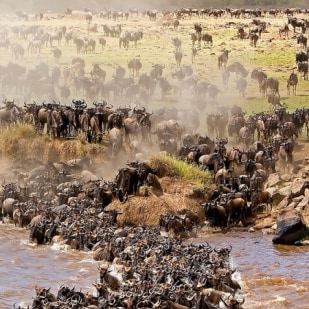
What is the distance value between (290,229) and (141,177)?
4.53 meters

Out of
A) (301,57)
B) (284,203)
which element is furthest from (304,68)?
(284,203)

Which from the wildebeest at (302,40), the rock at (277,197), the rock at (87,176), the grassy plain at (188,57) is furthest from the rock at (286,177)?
the wildebeest at (302,40)

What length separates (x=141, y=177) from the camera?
21219 mm

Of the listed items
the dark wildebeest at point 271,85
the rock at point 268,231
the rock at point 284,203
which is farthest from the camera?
the dark wildebeest at point 271,85

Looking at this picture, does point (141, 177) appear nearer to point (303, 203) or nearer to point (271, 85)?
point (303, 203)

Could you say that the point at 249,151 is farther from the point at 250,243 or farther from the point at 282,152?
the point at 250,243

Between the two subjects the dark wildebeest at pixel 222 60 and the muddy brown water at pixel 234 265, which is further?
the dark wildebeest at pixel 222 60

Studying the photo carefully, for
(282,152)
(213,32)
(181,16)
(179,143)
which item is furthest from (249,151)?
(181,16)

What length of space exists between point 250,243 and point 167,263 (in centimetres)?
478

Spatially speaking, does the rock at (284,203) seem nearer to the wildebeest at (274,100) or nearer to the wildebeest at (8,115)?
the wildebeest at (8,115)

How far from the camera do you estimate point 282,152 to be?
981 inches

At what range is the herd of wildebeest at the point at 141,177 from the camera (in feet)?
46.4

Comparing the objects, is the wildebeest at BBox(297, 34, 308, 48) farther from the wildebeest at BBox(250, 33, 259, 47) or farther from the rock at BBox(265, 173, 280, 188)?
the rock at BBox(265, 173, 280, 188)

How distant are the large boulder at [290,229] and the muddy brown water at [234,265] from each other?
225 mm
